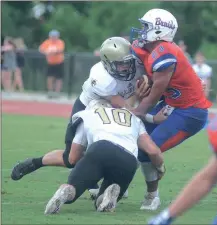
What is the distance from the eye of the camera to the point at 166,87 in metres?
7.36

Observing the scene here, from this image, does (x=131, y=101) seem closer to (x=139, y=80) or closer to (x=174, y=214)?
(x=139, y=80)

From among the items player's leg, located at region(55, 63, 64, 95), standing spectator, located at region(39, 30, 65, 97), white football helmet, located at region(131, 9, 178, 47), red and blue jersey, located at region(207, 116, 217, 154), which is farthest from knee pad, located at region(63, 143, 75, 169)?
player's leg, located at region(55, 63, 64, 95)

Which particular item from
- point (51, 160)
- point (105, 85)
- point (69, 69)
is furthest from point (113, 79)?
point (69, 69)

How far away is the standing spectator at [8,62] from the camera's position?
22.0 metres

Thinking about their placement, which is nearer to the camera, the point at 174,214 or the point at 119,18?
the point at 174,214

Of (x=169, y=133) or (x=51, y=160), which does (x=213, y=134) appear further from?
(x=51, y=160)

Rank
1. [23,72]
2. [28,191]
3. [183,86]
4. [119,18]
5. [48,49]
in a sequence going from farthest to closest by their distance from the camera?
[119,18] → [23,72] → [48,49] → [28,191] → [183,86]

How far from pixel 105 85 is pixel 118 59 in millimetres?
257

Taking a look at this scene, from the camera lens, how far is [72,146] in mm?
7199

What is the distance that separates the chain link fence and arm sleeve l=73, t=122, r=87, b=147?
1591 centimetres

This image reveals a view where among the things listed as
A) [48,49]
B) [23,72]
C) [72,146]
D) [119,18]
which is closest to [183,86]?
[72,146]

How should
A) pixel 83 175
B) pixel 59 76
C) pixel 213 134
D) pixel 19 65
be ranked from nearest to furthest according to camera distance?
1. pixel 213 134
2. pixel 83 175
3. pixel 59 76
4. pixel 19 65

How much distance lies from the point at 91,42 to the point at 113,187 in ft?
98.7

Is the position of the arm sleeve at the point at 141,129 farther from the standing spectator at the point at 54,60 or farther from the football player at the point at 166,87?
the standing spectator at the point at 54,60
